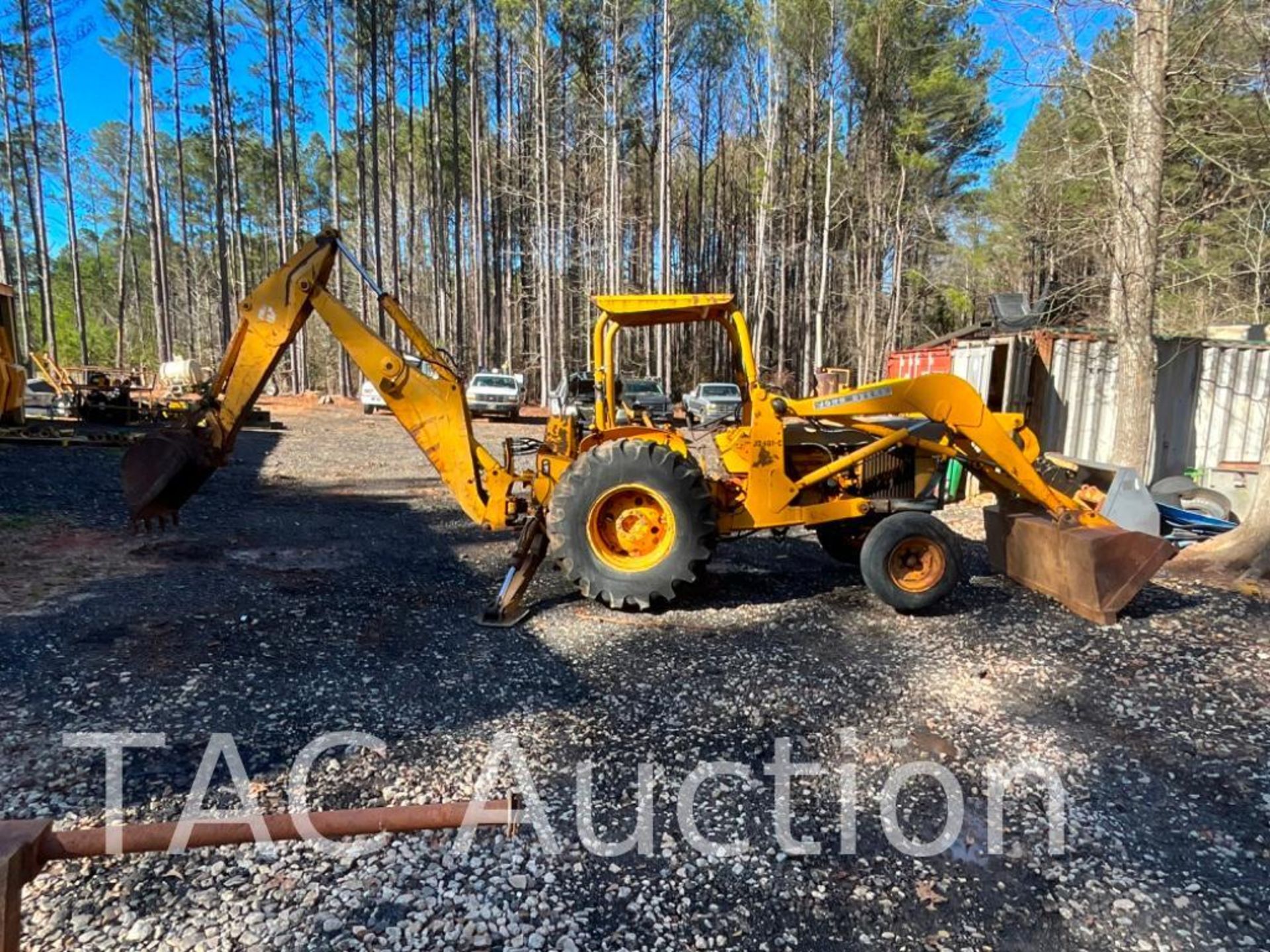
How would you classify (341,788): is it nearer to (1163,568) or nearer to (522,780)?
(522,780)

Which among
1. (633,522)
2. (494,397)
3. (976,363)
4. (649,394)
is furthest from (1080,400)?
(494,397)

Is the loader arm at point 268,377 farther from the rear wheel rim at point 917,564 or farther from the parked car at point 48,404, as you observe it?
the parked car at point 48,404

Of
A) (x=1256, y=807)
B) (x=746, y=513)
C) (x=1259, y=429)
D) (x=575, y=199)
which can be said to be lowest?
(x=1256, y=807)

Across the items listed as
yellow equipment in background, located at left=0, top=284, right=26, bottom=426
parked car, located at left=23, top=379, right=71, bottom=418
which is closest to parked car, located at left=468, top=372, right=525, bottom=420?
parked car, located at left=23, top=379, right=71, bottom=418

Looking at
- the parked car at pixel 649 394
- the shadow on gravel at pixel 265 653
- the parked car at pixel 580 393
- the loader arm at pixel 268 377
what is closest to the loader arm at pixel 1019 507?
the loader arm at pixel 268 377

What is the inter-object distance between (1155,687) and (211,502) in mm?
9601

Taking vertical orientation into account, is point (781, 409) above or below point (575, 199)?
below

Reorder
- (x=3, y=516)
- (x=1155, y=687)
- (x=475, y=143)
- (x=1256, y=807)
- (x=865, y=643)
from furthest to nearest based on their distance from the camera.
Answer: (x=475, y=143), (x=3, y=516), (x=865, y=643), (x=1155, y=687), (x=1256, y=807)

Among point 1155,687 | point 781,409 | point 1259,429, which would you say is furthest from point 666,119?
point 1155,687

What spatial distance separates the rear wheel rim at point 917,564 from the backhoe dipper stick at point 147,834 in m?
4.05

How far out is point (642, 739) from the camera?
12.1ft

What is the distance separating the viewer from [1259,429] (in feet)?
32.1

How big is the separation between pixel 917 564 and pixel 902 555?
0.14 metres

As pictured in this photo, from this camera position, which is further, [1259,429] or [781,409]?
[1259,429]
